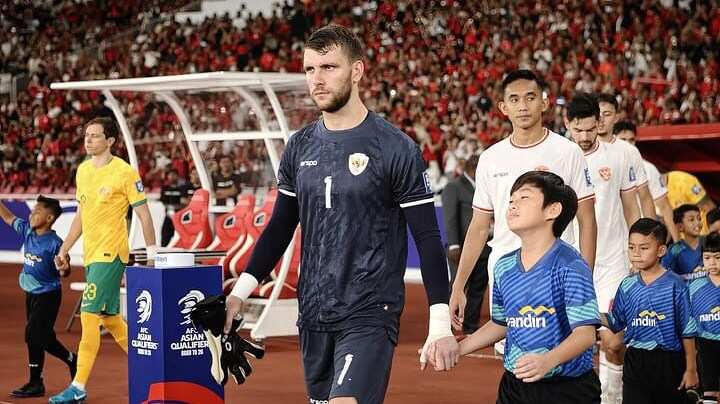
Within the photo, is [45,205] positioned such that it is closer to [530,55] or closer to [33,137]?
[530,55]

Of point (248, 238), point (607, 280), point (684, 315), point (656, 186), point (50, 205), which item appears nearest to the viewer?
point (684, 315)

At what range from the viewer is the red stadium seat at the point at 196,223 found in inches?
580

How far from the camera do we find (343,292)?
5.18 meters

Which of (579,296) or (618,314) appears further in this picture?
(618,314)

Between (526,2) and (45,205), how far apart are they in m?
20.0

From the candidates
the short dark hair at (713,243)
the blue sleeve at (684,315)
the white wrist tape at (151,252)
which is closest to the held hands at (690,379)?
the blue sleeve at (684,315)

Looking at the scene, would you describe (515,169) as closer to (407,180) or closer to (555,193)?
(555,193)

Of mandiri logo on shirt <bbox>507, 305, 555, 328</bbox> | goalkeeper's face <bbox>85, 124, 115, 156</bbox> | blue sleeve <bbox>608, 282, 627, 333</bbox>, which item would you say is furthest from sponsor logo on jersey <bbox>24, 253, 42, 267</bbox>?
mandiri logo on shirt <bbox>507, 305, 555, 328</bbox>

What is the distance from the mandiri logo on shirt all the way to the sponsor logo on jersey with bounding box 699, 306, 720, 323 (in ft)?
11.4

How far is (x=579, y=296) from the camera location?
509 centimetres

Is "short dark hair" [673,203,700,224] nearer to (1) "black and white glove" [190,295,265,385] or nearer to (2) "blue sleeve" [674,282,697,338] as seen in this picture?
(2) "blue sleeve" [674,282,697,338]

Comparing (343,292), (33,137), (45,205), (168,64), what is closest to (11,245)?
(33,137)

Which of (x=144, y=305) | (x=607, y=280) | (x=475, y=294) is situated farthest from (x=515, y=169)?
(x=475, y=294)

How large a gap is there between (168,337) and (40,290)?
2.33m
